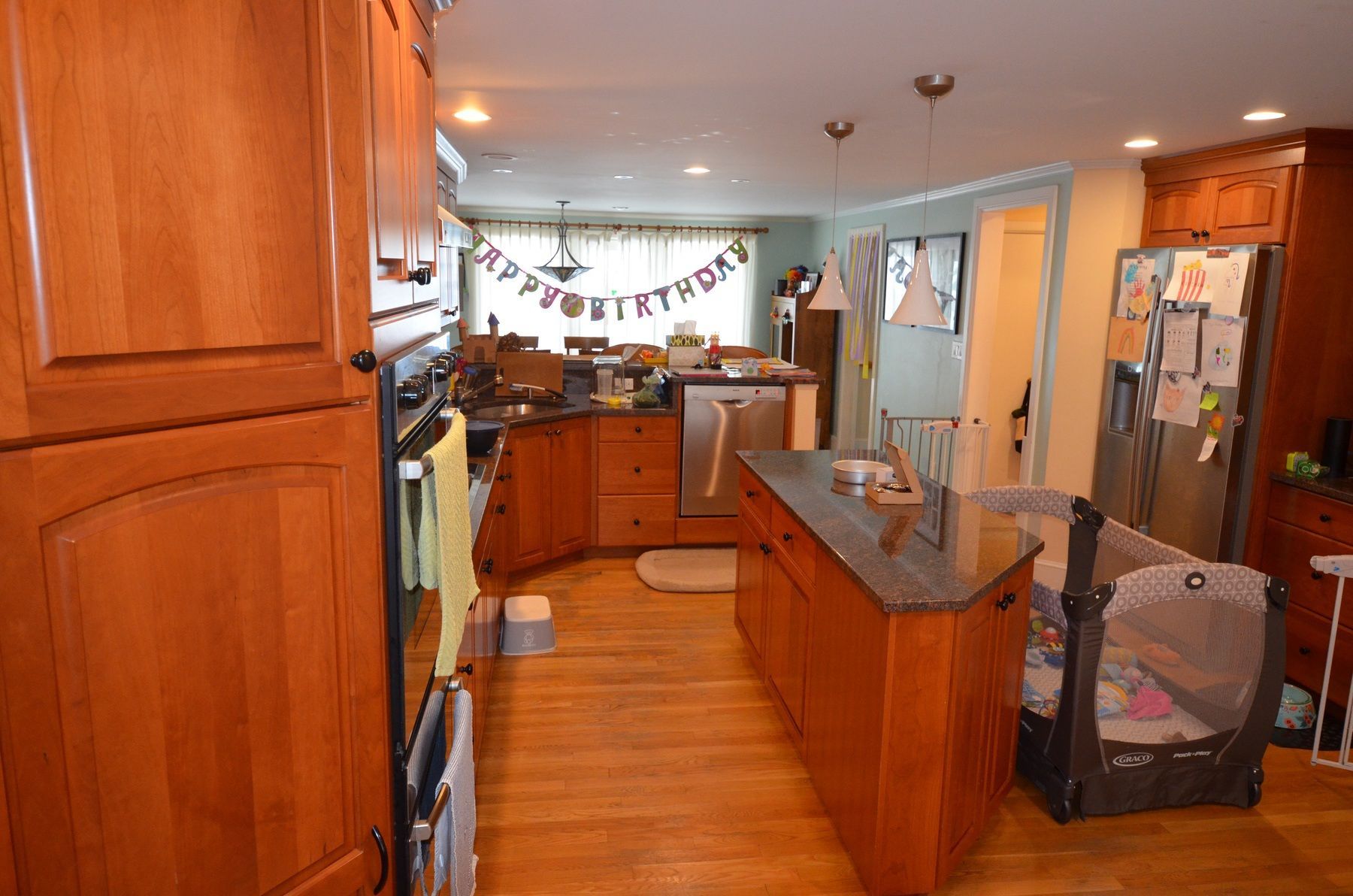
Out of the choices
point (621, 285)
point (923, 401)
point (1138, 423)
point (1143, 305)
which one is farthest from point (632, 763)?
point (621, 285)

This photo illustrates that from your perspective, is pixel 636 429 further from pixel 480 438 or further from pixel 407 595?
pixel 407 595

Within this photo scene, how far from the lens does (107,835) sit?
95cm

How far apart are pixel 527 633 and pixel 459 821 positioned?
2.11 meters

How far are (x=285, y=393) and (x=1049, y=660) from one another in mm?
2704

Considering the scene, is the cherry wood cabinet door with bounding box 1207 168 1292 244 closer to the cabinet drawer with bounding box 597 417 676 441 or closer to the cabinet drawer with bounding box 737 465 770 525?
the cabinet drawer with bounding box 737 465 770 525

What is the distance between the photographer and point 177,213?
0.95m

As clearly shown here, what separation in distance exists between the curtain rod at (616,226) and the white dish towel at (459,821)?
813 centimetres

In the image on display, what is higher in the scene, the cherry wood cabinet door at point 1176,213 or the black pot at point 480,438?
the cherry wood cabinet door at point 1176,213

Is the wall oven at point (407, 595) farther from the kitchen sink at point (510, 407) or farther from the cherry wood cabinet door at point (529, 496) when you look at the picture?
the kitchen sink at point (510, 407)

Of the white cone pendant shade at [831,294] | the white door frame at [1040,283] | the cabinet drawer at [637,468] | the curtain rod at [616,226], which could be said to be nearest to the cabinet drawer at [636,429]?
the cabinet drawer at [637,468]

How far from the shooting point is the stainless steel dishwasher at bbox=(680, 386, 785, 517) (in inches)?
195

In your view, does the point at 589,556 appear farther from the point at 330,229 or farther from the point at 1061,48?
the point at 330,229

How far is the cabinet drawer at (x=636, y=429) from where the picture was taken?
4820 mm

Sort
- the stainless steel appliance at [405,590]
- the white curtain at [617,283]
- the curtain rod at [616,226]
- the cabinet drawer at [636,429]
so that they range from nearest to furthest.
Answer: the stainless steel appliance at [405,590] → the cabinet drawer at [636,429] → the curtain rod at [616,226] → the white curtain at [617,283]
